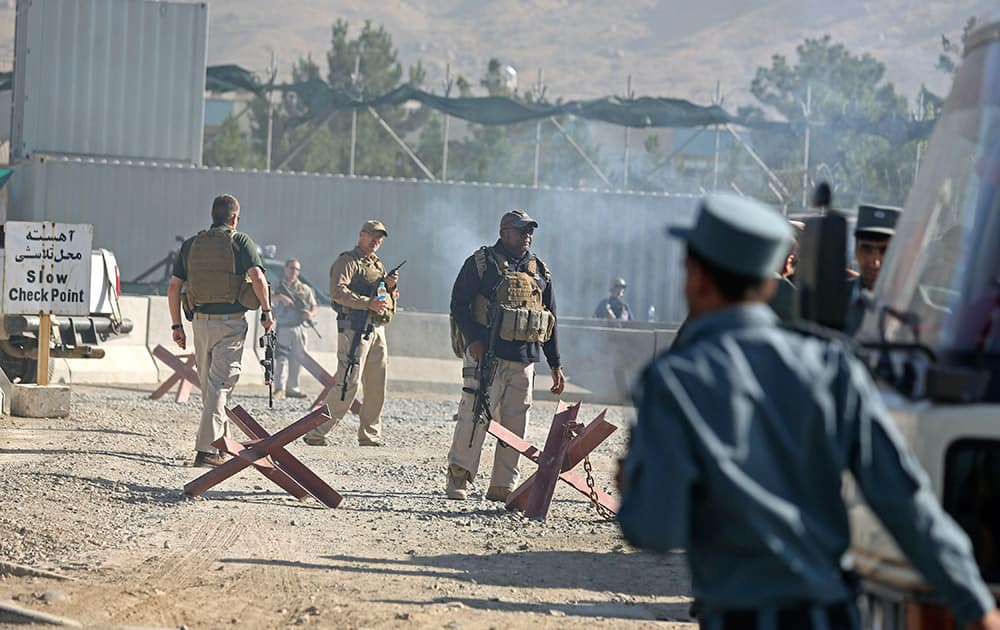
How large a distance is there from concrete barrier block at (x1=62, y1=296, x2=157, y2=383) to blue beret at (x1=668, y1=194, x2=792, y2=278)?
16851 mm

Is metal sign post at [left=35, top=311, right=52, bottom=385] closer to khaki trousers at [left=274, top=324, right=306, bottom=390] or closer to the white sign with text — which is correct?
the white sign with text

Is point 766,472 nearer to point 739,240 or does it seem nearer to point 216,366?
point 739,240

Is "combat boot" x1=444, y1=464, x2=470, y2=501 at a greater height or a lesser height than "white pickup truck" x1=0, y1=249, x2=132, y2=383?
lesser

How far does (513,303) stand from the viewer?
10164mm

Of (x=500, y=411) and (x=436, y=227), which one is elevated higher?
(x=436, y=227)

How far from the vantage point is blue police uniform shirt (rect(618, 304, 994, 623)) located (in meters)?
3.08

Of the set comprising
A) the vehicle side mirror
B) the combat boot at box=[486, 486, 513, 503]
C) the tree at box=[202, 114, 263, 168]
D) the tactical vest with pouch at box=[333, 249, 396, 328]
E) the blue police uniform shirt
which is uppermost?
the tree at box=[202, 114, 263, 168]

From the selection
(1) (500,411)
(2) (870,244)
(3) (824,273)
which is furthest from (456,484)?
(3) (824,273)

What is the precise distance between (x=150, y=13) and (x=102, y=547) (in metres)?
20.1

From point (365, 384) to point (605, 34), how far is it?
498ft

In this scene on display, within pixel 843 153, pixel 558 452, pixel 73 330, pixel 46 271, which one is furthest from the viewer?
pixel 843 153

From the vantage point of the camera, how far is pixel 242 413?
10.5 metres

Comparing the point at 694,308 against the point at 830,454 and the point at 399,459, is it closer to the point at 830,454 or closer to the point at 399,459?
the point at 830,454

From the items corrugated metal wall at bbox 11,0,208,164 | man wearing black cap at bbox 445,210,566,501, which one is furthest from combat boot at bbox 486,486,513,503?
corrugated metal wall at bbox 11,0,208,164
